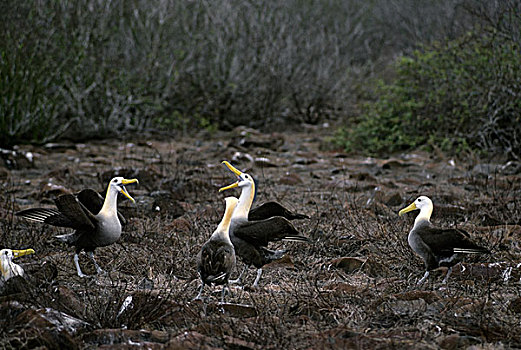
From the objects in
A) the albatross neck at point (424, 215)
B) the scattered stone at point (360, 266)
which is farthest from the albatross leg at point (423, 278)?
the scattered stone at point (360, 266)

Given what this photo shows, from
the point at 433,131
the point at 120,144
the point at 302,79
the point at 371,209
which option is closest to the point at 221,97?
the point at 302,79

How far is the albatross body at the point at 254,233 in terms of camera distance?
371 centimetres

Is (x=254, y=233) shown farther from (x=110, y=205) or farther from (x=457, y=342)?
(x=457, y=342)

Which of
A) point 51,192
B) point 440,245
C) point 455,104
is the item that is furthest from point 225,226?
point 455,104

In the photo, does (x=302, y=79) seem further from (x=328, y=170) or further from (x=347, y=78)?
(x=328, y=170)

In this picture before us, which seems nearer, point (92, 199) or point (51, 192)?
point (92, 199)

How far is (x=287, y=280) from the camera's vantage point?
4.03 meters

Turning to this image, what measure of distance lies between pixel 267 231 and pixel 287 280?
490 millimetres

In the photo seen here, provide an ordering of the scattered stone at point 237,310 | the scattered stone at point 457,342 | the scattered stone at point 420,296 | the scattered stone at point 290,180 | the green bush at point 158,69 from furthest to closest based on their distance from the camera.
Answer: the green bush at point 158,69
the scattered stone at point 290,180
the scattered stone at point 420,296
the scattered stone at point 237,310
the scattered stone at point 457,342

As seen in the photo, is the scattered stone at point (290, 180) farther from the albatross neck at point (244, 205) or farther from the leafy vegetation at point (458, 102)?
the albatross neck at point (244, 205)

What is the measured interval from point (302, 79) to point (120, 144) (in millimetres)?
4947

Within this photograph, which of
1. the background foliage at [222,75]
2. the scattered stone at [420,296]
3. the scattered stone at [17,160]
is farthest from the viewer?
the background foliage at [222,75]

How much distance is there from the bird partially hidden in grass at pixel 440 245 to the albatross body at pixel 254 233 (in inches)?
26.9

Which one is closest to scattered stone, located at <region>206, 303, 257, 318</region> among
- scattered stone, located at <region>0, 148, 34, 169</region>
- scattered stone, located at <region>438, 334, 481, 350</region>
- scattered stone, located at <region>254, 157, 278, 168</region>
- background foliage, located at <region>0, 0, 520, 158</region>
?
scattered stone, located at <region>438, 334, 481, 350</region>
